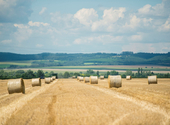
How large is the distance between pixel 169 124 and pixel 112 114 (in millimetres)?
2793

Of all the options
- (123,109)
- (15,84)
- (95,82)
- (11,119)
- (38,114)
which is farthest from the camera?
(95,82)

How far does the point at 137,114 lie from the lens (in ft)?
36.9

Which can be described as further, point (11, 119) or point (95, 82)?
point (95, 82)

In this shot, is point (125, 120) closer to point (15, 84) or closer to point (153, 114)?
point (153, 114)

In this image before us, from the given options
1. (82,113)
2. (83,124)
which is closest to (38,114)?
(82,113)

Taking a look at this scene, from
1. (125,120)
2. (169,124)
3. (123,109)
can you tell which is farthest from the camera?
(123,109)

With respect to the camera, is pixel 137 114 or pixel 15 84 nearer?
pixel 137 114

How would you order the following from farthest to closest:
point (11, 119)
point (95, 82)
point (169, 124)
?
1. point (95, 82)
2. point (11, 119)
3. point (169, 124)

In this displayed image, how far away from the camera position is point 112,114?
37.1ft

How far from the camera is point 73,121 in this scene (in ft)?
33.3

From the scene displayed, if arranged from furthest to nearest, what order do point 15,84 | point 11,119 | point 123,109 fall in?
point 15,84 < point 123,109 < point 11,119

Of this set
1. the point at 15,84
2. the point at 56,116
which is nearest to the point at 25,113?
the point at 56,116

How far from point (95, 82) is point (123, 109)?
1201 inches

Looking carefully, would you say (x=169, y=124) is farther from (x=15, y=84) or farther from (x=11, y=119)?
(x=15, y=84)
